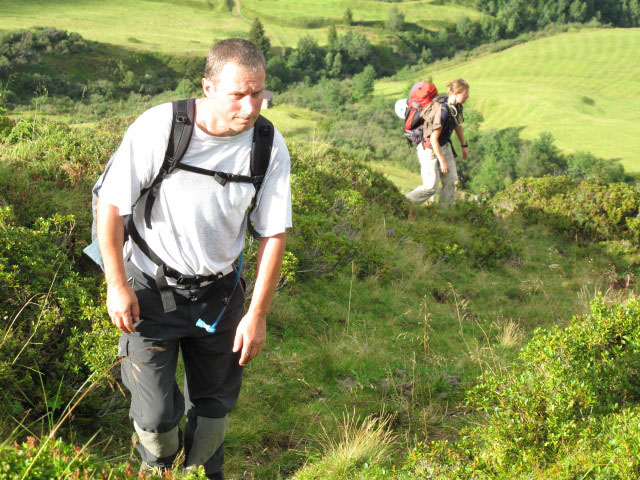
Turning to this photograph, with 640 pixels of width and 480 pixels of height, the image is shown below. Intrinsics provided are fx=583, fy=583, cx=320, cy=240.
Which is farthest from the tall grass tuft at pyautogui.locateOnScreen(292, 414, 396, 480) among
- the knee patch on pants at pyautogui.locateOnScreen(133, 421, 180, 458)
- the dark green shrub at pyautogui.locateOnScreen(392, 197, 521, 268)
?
the dark green shrub at pyautogui.locateOnScreen(392, 197, 521, 268)

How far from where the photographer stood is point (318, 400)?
173 inches

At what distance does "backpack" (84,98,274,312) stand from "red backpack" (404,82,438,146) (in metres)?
6.75

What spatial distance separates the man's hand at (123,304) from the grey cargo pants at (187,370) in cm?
15

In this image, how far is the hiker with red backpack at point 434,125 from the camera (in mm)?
8836

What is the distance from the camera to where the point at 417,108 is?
9109 mm

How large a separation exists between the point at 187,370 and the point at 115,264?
0.84 metres

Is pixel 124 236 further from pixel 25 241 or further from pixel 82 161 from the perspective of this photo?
pixel 82 161

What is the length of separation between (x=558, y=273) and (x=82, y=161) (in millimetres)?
6949

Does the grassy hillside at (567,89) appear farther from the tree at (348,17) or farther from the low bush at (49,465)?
the low bush at (49,465)

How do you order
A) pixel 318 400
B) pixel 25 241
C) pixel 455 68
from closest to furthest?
pixel 25 241 → pixel 318 400 → pixel 455 68

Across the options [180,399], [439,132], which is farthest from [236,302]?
[439,132]

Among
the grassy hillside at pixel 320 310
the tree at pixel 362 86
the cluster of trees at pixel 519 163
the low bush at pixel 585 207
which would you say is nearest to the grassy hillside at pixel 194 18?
the tree at pixel 362 86

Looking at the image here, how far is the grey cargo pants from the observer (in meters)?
2.73

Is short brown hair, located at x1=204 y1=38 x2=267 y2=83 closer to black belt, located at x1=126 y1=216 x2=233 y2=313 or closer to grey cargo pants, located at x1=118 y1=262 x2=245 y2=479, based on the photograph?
black belt, located at x1=126 y1=216 x2=233 y2=313
